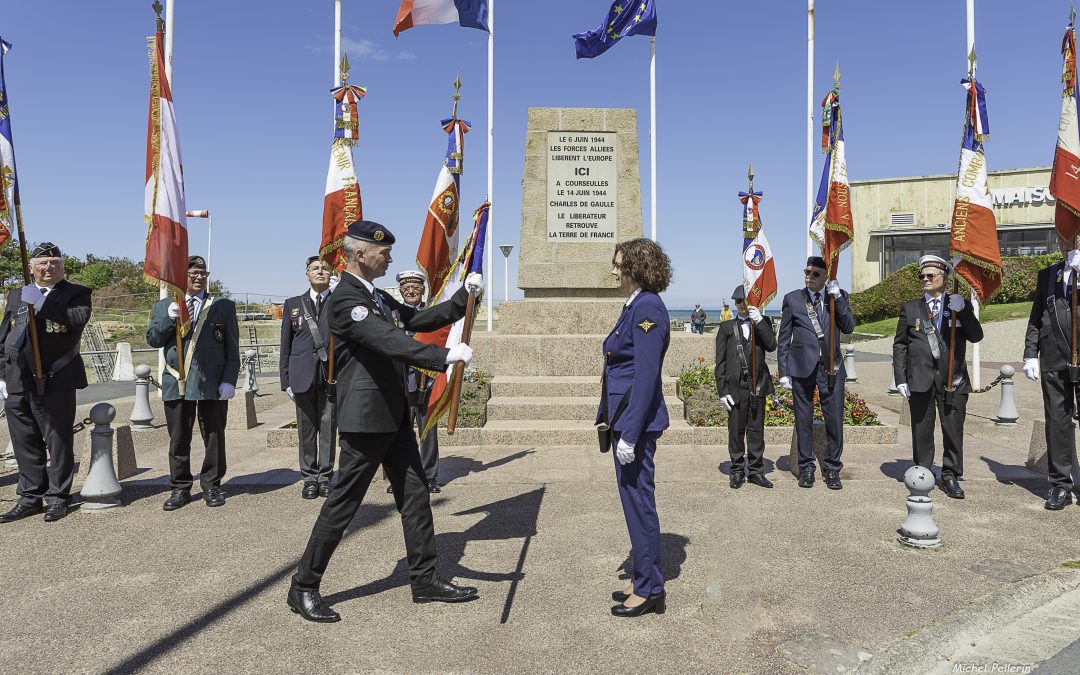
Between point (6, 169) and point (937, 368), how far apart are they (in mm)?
8661

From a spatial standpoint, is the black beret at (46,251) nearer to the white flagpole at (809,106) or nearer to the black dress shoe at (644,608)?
the black dress shoe at (644,608)

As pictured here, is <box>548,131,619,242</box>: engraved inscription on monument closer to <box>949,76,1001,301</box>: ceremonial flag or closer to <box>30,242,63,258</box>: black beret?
<box>949,76,1001,301</box>: ceremonial flag

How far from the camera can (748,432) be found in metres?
6.42

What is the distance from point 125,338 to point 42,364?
32.8 meters

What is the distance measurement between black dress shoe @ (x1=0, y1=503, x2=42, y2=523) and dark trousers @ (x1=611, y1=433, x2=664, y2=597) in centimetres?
520

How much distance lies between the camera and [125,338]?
3312 centimetres

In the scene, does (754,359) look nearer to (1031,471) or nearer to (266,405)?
(1031,471)

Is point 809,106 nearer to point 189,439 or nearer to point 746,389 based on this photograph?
point 746,389

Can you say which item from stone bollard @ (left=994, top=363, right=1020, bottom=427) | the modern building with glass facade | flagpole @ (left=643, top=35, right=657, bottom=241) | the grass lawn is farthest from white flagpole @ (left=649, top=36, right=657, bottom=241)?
the modern building with glass facade

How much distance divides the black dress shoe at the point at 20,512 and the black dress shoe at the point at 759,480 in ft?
21.4

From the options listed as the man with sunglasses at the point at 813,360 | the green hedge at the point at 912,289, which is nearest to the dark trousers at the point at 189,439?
the man with sunglasses at the point at 813,360

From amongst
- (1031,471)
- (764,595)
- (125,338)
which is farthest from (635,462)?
(125,338)

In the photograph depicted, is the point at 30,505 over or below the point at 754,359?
below

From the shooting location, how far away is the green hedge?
106ft
